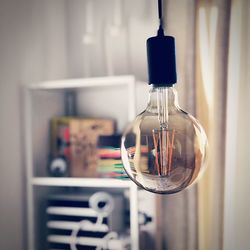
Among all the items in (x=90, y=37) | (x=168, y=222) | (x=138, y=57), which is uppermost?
(x=90, y=37)

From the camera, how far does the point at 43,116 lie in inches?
65.0

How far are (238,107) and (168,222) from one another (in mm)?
568

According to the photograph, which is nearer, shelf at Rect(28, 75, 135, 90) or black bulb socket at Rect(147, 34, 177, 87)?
black bulb socket at Rect(147, 34, 177, 87)

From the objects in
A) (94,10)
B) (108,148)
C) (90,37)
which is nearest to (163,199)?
(108,148)

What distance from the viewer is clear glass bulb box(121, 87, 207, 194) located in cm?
51

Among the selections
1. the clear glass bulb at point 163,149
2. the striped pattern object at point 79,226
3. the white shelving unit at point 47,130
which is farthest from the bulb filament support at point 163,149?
the striped pattern object at point 79,226

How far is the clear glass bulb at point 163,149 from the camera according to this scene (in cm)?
51

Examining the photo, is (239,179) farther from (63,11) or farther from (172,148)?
(63,11)

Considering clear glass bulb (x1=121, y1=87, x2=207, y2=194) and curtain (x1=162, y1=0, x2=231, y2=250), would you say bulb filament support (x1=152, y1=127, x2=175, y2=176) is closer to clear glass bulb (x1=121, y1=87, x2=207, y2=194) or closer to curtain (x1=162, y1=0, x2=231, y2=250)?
clear glass bulb (x1=121, y1=87, x2=207, y2=194)

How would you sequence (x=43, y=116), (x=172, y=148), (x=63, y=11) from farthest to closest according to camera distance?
1. (x=63, y=11)
2. (x=43, y=116)
3. (x=172, y=148)

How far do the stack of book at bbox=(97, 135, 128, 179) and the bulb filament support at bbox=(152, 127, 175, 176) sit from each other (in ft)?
2.99

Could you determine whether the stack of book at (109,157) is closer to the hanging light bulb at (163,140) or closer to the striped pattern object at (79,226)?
the striped pattern object at (79,226)

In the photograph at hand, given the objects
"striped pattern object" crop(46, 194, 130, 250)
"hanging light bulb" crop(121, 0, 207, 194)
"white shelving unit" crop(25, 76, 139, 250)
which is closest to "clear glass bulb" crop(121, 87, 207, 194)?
"hanging light bulb" crop(121, 0, 207, 194)

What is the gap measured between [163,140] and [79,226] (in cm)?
104
